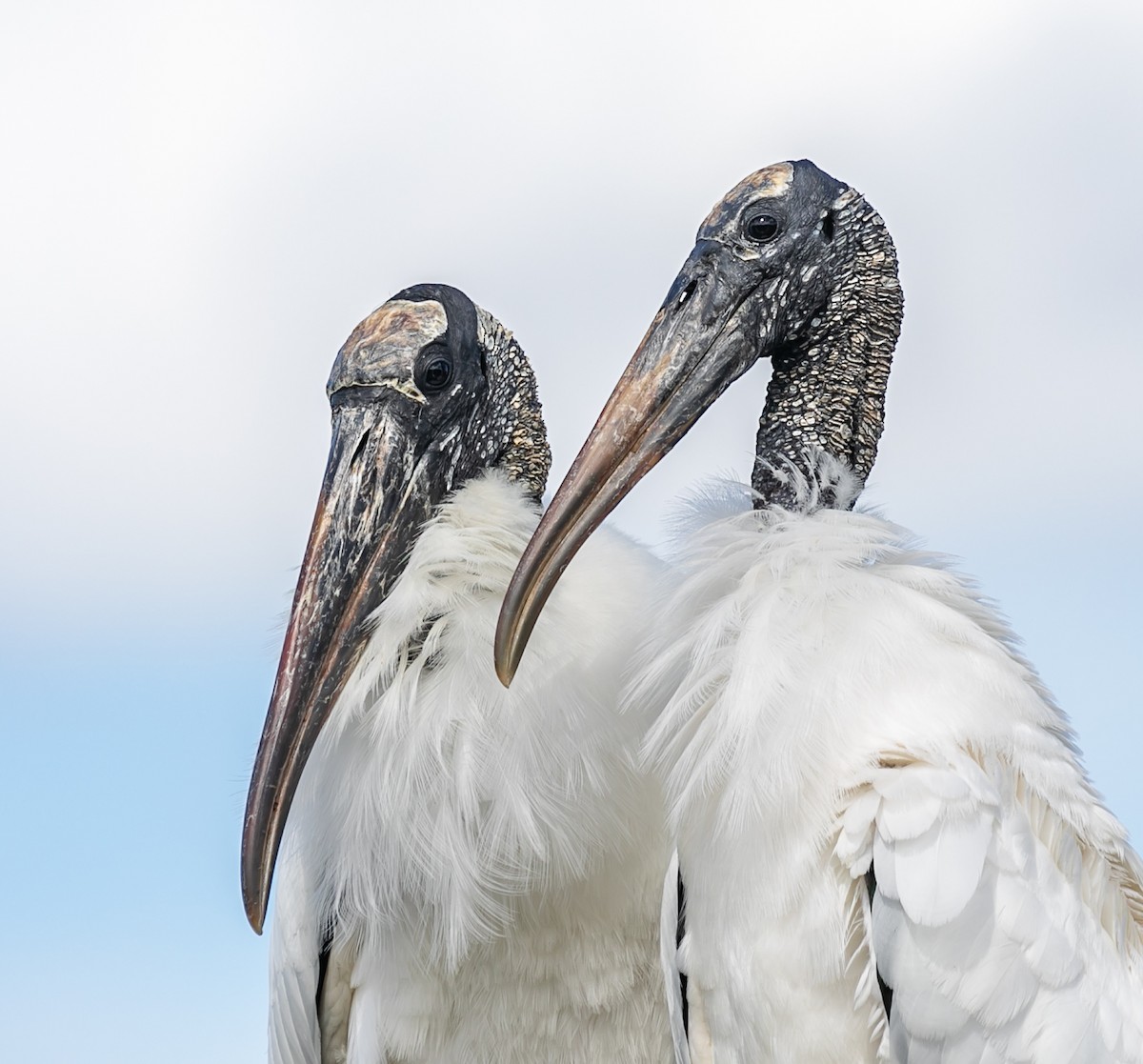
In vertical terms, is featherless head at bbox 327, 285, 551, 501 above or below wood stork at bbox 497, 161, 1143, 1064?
above

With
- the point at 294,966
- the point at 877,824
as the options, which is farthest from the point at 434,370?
the point at 877,824

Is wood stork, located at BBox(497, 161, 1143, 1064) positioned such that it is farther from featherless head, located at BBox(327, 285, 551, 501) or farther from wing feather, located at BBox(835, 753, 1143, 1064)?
featherless head, located at BBox(327, 285, 551, 501)

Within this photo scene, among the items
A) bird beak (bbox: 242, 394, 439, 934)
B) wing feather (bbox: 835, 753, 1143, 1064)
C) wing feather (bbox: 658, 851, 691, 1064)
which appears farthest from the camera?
bird beak (bbox: 242, 394, 439, 934)

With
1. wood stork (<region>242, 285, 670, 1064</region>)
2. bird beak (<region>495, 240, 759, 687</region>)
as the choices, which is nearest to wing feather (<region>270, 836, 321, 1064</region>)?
wood stork (<region>242, 285, 670, 1064</region>)

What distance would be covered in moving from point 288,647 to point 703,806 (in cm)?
95

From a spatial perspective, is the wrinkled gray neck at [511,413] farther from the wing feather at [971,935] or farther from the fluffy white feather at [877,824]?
the wing feather at [971,935]

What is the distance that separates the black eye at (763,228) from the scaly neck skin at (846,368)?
15cm

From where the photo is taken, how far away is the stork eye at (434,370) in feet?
11.6

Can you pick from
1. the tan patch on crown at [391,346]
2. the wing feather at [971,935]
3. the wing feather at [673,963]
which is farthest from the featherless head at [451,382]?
the wing feather at [971,935]

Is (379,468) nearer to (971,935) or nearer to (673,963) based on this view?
(673,963)

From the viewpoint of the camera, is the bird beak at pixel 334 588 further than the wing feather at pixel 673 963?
Yes

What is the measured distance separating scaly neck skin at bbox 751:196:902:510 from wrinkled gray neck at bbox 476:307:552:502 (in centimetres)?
58

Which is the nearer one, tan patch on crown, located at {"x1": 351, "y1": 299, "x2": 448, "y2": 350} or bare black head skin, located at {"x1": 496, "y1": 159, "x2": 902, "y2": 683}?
bare black head skin, located at {"x1": 496, "y1": 159, "x2": 902, "y2": 683}

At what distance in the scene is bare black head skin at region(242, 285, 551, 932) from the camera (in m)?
3.21
